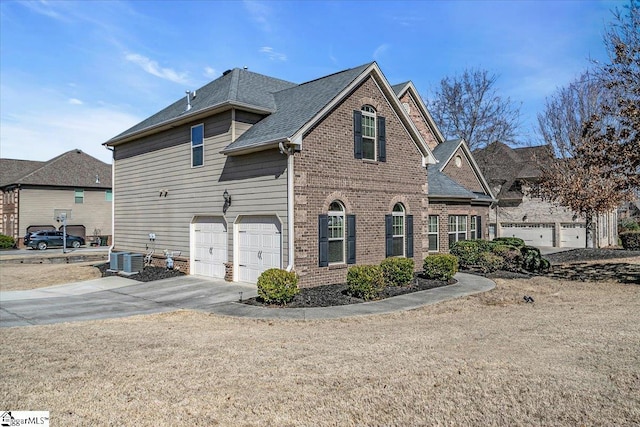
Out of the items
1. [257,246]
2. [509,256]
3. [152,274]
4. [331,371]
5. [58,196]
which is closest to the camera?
[331,371]

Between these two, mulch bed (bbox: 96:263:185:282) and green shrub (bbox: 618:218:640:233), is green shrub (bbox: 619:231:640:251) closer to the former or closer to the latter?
green shrub (bbox: 618:218:640:233)

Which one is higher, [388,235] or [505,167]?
[505,167]

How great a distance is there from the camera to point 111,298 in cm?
1445

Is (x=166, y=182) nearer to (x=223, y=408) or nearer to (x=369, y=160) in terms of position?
(x=369, y=160)

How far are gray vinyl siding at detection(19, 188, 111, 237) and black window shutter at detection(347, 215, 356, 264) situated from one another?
36.5 meters

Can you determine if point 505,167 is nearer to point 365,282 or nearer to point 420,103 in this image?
point 420,103

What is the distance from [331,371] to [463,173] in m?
22.8

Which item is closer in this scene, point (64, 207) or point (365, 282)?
point (365, 282)

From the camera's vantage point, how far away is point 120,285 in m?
16.9

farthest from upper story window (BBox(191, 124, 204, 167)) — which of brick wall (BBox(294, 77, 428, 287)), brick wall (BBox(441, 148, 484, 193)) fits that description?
brick wall (BBox(441, 148, 484, 193))

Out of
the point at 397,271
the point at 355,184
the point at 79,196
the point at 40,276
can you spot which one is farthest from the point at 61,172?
the point at 397,271

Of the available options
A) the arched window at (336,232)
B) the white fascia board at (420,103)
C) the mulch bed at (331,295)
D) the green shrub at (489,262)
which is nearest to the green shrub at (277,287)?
the mulch bed at (331,295)

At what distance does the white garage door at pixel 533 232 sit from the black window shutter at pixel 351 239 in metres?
26.0

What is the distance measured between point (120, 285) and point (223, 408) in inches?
509
